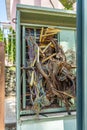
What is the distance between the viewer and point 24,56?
315 cm

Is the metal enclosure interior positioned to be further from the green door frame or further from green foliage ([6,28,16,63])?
green foliage ([6,28,16,63])

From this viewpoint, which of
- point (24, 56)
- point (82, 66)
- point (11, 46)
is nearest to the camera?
point (82, 66)

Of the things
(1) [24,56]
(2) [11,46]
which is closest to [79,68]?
(1) [24,56]

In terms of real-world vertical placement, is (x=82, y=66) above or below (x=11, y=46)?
below

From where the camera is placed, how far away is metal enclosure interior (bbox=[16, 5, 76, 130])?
112 inches

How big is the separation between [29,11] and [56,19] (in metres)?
0.53

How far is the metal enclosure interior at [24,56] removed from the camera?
284 cm

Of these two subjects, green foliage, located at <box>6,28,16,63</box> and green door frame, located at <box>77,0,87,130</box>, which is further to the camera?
green foliage, located at <box>6,28,16,63</box>

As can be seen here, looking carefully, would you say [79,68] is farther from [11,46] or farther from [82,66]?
[11,46]

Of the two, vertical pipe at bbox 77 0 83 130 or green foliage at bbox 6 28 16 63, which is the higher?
green foliage at bbox 6 28 16 63

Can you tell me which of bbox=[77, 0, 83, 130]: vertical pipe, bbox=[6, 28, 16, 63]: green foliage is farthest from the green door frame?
bbox=[6, 28, 16, 63]: green foliage

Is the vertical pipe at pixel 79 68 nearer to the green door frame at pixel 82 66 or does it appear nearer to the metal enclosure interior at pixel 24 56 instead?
the green door frame at pixel 82 66

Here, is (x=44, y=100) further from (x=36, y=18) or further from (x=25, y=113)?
(x=36, y=18)

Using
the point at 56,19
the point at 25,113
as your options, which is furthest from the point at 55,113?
the point at 56,19
